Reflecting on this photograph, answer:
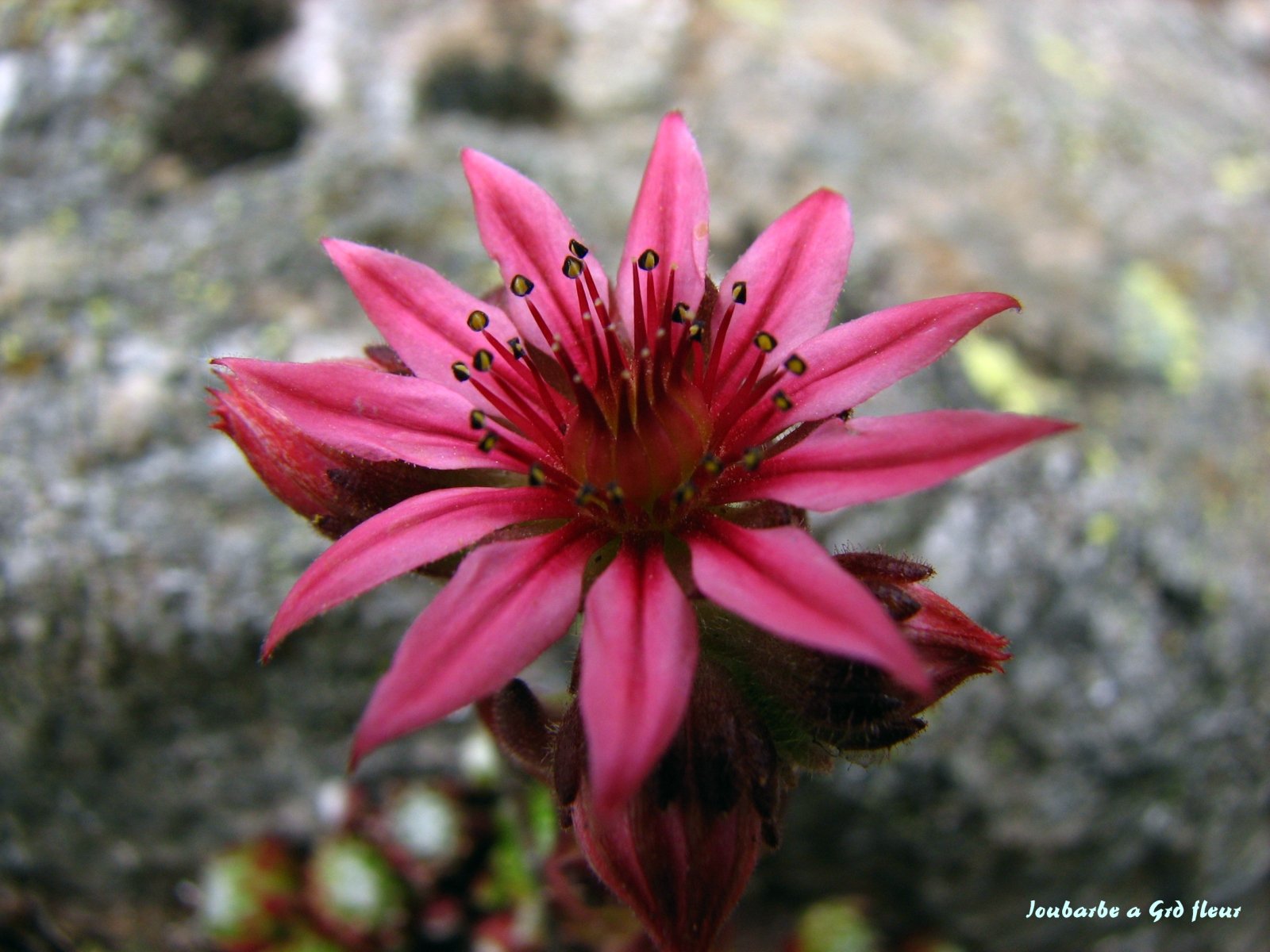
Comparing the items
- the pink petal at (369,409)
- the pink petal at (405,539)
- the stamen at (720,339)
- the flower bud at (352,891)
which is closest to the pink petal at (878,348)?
the stamen at (720,339)

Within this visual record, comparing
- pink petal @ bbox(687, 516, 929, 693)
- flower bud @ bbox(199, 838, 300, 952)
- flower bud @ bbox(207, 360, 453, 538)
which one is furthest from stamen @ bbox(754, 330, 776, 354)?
flower bud @ bbox(199, 838, 300, 952)

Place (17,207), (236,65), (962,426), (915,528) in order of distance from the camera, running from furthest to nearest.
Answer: (236,65) < (17,207) < (915,528) < (962,426)

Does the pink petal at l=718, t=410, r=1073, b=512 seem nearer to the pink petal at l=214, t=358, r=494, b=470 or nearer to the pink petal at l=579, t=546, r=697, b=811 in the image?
the pink petal at l=579, t=546, r=697, b=811

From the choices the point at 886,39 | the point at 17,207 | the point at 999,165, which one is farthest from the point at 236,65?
the point at 999,165

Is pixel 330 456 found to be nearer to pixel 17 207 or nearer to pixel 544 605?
pixel 544 605

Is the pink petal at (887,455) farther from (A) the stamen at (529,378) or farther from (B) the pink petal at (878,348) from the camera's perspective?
(A) the stamen at (529,378)
